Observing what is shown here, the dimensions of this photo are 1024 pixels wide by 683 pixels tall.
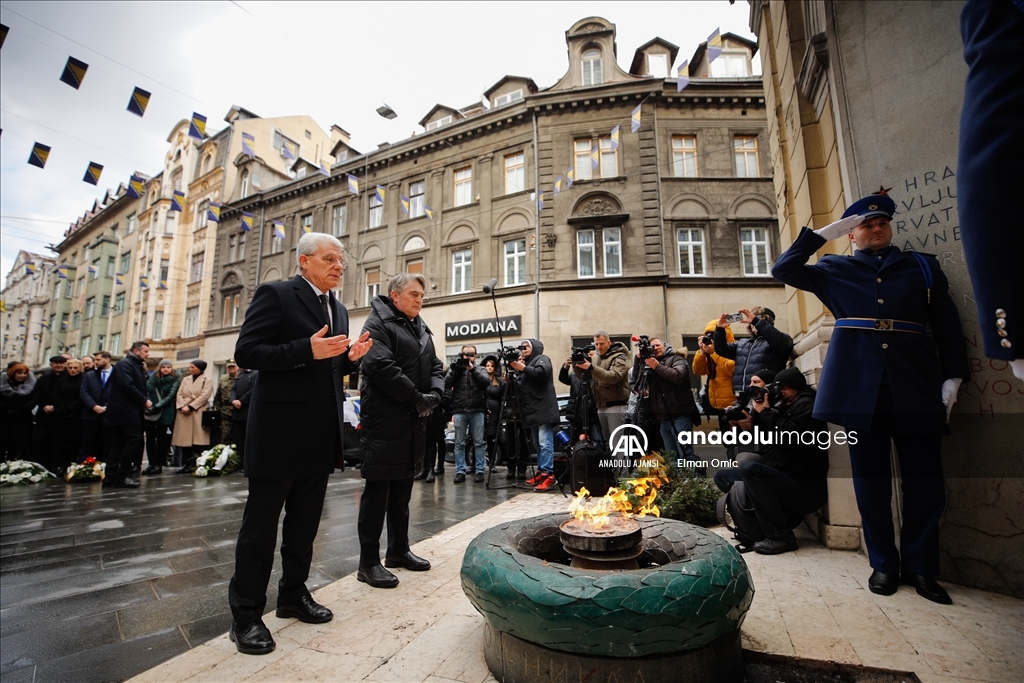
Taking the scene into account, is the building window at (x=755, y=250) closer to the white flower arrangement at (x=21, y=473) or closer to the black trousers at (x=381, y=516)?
the black trousers at (x=381, y=516)

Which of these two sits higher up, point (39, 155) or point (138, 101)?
point (138, 101)

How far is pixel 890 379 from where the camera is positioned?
264cm

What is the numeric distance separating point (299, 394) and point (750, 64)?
2142 cm

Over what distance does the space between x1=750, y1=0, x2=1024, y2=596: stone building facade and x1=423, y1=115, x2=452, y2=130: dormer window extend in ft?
64.2

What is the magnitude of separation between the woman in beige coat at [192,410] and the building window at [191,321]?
2199 cm

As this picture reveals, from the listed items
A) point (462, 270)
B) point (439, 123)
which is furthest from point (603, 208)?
point (439, 123)

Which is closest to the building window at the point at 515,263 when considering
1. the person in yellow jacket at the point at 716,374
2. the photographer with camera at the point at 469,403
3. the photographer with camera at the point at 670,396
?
the photographer with camera at the point at 469,403

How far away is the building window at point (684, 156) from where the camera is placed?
17.0 meters

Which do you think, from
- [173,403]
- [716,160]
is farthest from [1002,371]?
[716,160]

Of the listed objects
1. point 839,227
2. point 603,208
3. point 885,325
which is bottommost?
point 885,325

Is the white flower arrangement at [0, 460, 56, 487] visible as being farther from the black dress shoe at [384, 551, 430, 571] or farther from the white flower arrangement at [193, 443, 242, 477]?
the black dress shoe at [384, 551, 430, 571]

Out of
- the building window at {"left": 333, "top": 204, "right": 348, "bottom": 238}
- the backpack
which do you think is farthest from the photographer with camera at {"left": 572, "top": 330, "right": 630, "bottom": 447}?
the building window at {"left": 333, "top": 204, "right": 348, "bottom": 238}

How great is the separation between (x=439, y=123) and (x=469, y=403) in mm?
18753

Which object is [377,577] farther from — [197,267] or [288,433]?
[197,267]
